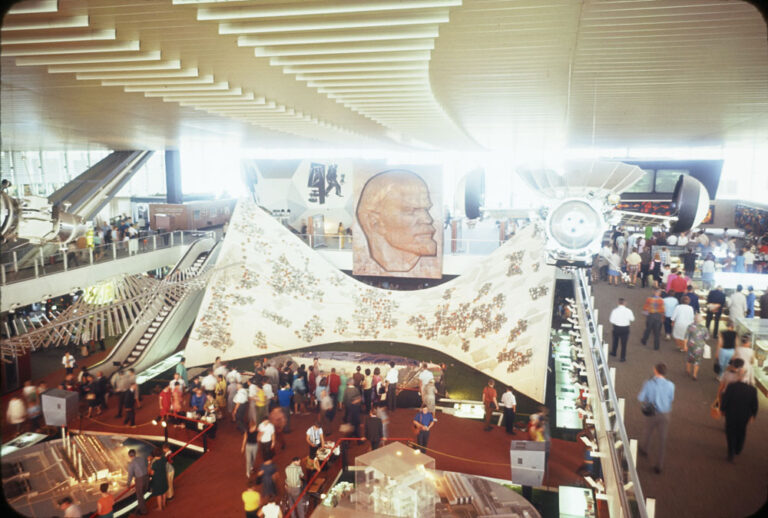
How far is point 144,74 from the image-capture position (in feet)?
17.6

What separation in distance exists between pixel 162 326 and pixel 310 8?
38.5ft

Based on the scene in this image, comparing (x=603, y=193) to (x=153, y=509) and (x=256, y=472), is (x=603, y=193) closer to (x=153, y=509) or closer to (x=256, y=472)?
(x=256, y=472)

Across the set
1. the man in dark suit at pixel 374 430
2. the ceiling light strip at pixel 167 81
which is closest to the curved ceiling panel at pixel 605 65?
the ceiling light strip at pixel 167 81

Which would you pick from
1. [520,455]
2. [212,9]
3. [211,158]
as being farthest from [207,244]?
[212,9]

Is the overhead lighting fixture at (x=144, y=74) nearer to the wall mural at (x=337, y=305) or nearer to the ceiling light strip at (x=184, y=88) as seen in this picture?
the ceiling light strip at (x=184, y=88)

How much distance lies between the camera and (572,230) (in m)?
4.75

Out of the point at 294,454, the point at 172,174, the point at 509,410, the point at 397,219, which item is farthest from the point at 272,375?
the point at 172,174

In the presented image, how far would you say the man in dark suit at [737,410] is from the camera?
409 centimetres

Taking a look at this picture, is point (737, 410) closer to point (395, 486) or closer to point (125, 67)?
point (395, 486)

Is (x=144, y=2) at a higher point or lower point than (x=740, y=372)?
higher

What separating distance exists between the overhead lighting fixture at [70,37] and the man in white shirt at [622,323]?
241 inches

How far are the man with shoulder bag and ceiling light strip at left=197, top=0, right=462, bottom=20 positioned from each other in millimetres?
3494

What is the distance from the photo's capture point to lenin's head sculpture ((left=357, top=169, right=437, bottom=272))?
12.4 meters

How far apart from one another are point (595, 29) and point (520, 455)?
507 cm
